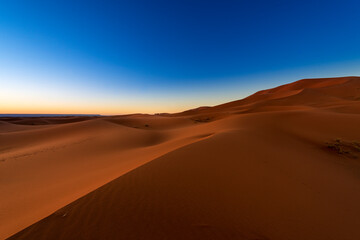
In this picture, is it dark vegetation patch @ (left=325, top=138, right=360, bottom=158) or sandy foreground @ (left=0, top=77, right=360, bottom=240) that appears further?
dark vegetation patch @ (left=325, top=138, right=360, bottom=158)

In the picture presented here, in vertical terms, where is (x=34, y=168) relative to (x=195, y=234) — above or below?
below

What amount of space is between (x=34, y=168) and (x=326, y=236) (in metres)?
8.44

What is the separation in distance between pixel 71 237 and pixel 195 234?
1.42 meters

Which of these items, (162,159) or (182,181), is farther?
(162,159)

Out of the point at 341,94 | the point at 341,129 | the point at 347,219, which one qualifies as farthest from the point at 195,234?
the point at 341,94

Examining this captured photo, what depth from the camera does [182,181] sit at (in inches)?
104

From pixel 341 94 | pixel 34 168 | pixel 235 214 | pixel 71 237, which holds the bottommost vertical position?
pixel 34 168

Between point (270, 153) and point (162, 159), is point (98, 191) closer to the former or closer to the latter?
point (162, 159)

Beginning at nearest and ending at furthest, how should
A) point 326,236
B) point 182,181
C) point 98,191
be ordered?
point 326,236
point 98,191
point 182,181

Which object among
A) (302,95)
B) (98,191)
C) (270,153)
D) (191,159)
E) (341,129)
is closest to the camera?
(98,191)

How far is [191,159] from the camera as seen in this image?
138 inches

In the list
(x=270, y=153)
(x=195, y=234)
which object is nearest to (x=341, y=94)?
(x=270, y=153)

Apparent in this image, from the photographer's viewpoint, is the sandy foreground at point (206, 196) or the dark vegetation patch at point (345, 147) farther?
the dark vegetation patch at point (345, 147)

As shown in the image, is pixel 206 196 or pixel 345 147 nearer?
pixel 206 196
